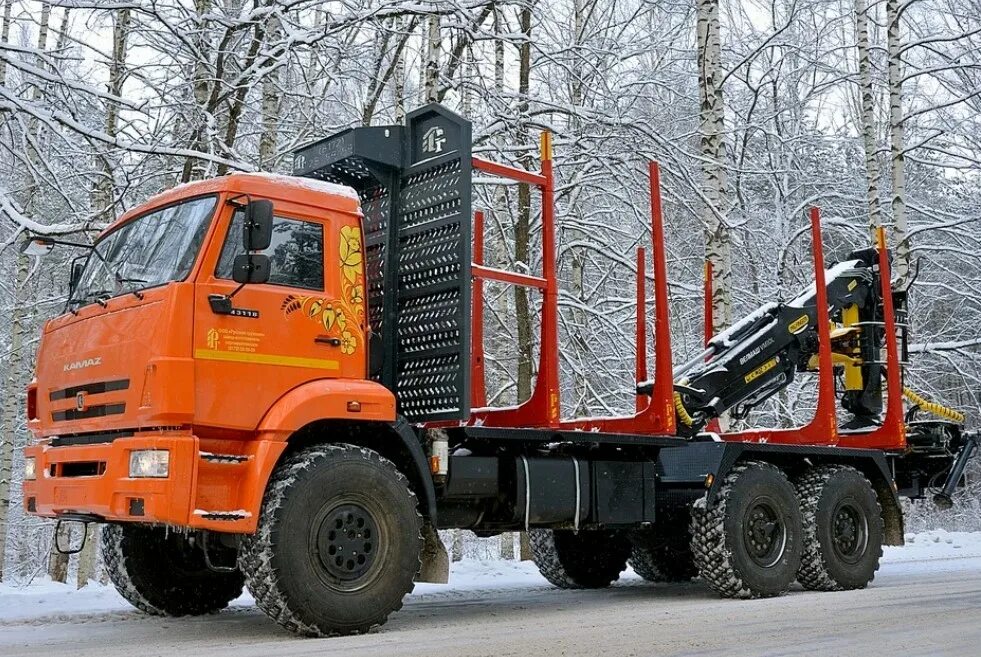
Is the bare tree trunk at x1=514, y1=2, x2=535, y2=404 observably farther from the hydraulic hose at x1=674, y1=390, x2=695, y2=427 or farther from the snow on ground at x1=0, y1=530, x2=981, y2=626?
the hydraulic hose at x1=674, y1=390, x2=695, y2=427

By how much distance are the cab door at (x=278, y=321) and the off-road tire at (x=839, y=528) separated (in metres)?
4.74

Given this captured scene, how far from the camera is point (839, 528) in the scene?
392 inches

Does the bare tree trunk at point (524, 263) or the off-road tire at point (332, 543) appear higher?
the bare tree trunk at point (524, 263)

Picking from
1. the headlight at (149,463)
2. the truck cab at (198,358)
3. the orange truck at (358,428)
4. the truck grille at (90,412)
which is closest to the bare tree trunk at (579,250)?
the orange truck at (358,428)

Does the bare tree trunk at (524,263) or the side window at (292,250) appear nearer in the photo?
the side window at (292,250)

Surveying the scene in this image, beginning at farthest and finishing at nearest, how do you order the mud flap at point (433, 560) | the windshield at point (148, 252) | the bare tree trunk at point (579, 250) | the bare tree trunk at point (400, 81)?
the bare tree trunk at point (400, 81), the bare tree trunk at point (579, 250), the mud flap at point (433, 560), the windshield at point (148, 252)

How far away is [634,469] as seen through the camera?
8883 mm

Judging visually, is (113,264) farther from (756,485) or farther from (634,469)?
(756,485)

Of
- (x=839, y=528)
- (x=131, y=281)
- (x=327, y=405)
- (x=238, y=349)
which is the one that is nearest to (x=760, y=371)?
(x=839, y=528)

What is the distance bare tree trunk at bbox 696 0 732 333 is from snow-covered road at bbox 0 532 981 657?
4.07m

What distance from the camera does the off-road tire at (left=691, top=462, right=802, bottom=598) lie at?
887 centimetres

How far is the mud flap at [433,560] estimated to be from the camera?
747 cm

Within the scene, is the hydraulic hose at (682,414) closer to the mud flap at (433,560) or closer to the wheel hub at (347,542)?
the mud flap at (433,560)

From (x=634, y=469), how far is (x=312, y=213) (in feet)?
11.6
